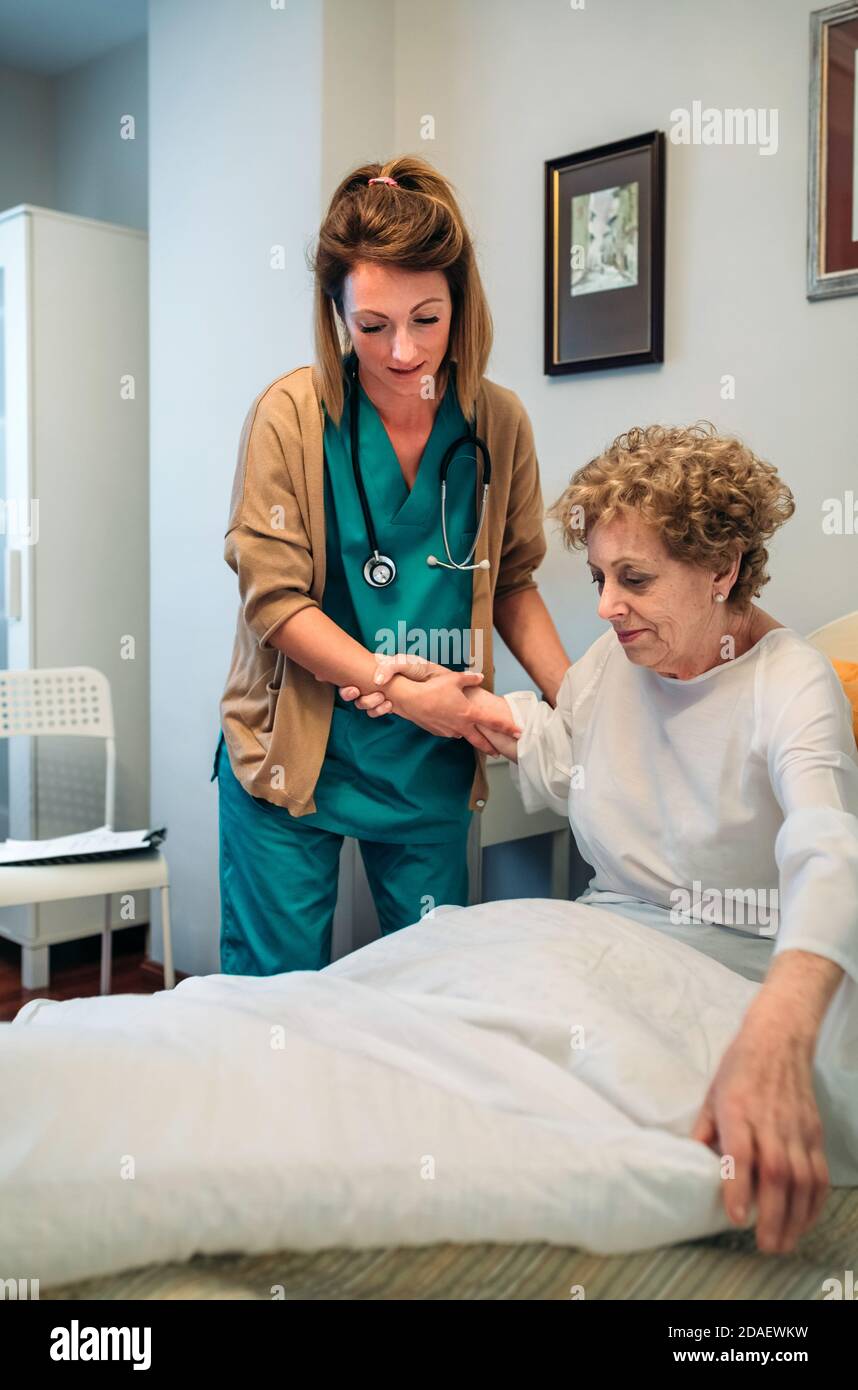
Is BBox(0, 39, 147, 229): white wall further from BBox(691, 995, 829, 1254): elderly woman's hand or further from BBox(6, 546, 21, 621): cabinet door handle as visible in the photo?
BBox(691, 995, 829, 1254): elderly woman's hand

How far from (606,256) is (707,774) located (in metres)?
1.25

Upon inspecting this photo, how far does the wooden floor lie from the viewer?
2.97 metres

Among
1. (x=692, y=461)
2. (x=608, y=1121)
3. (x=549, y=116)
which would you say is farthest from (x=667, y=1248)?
(x=549, y=116)

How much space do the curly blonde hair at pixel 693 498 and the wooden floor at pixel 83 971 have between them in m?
1.98

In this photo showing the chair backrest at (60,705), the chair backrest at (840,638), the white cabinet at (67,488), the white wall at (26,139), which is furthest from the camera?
the white wall at (26,139)

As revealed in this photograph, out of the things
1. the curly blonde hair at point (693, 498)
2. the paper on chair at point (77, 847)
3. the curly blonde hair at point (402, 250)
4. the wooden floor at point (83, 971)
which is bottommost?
the wooden floor at point (83, 971)

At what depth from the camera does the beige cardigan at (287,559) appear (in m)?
1.54

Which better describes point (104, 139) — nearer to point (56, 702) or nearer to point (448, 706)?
point (56, 702)

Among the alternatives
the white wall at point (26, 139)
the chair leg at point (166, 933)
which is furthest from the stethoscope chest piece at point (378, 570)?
the white wall at point (26, 139)

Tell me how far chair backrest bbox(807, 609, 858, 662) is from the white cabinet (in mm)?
1920

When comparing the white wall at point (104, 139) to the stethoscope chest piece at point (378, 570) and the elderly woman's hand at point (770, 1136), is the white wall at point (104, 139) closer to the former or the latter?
the stethoscope chest piece at point (378, 570)

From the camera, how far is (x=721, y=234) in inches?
80.4
